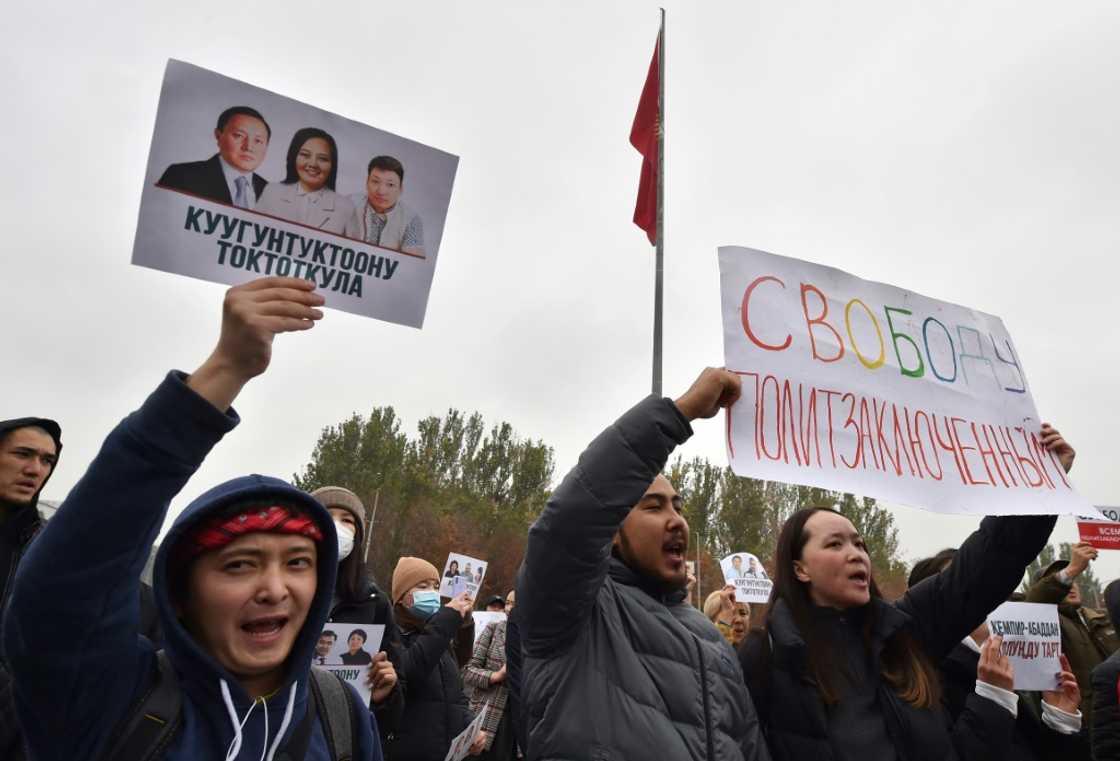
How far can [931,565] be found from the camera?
335 centimetres

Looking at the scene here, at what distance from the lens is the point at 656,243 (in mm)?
8523

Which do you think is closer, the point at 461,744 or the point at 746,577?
the point at 461,744

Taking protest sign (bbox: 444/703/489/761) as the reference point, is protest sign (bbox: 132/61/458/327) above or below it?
above

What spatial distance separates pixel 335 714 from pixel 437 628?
2188 mm

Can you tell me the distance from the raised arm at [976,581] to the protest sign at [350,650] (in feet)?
6.58

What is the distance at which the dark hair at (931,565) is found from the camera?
3.32 metres

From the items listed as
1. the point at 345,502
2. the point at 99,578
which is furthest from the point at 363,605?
the point at 99,578

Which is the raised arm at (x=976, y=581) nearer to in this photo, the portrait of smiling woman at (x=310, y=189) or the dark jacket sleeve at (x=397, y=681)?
the dark jacket sleeve at (x=397, y=681)

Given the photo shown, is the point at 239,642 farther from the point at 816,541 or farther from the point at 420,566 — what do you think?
the point at 420,566

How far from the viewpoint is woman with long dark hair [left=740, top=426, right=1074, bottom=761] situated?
2.26 metres

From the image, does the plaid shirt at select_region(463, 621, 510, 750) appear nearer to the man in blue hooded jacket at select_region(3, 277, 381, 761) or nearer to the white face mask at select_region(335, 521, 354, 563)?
the white face mask at select_region(335, 521, 354, 563)

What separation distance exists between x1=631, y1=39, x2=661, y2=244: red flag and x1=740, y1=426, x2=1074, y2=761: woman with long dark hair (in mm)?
6716

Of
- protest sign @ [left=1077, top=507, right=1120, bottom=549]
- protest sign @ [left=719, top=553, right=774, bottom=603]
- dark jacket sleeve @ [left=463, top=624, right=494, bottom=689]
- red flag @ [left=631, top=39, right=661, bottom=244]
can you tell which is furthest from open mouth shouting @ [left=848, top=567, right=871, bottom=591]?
red flag @ [left=631, top=39, right=661, bottom=244]

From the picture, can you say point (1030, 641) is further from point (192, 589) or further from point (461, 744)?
point (192, 589)
